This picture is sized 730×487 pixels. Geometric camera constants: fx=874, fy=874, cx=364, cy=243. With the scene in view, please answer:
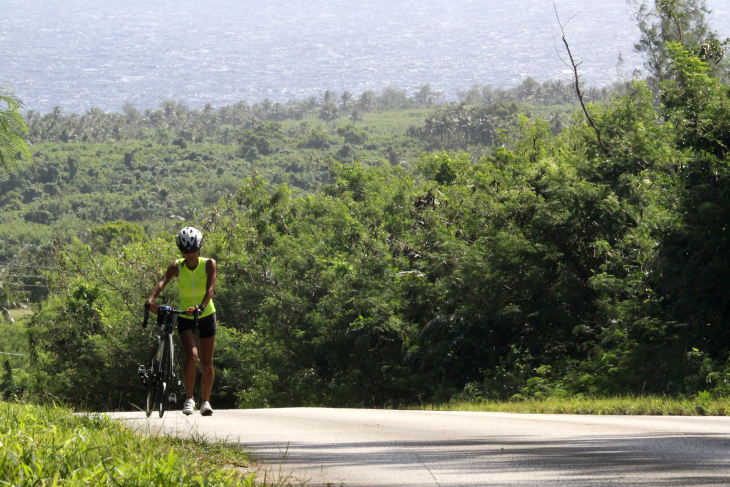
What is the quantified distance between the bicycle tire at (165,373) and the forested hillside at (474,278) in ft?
6.50

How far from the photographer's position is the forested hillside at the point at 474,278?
1723 cm

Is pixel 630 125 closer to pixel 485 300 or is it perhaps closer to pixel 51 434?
pixel 485 300

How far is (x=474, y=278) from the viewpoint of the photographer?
22406 millimetres

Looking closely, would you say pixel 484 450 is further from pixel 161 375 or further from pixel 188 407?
pixel 161 375

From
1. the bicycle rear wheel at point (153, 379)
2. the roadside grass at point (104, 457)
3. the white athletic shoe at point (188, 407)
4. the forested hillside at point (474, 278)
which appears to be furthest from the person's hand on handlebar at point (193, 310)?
the forested hillside at point (474, 278)

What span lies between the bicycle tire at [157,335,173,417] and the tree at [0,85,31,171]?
297 cm

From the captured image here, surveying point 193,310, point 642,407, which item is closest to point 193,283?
point 193,310

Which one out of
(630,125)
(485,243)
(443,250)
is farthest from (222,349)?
(630,125)

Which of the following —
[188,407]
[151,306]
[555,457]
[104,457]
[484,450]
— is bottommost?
[188,407]

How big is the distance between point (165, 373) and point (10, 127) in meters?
3.43

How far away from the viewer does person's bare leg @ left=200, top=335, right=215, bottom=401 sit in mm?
8086

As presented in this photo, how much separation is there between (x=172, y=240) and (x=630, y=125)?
74.6 ft

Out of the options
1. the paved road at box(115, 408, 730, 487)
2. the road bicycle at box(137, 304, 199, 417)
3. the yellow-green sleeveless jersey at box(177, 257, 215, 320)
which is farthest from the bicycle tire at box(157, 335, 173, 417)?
the yellow-green sleeveless jersey at box(177, 257, 215, 320)

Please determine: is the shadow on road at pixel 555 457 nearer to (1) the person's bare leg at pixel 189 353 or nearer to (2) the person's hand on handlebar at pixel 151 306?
Result: (1) the person's bare leg at pixel 189 353
